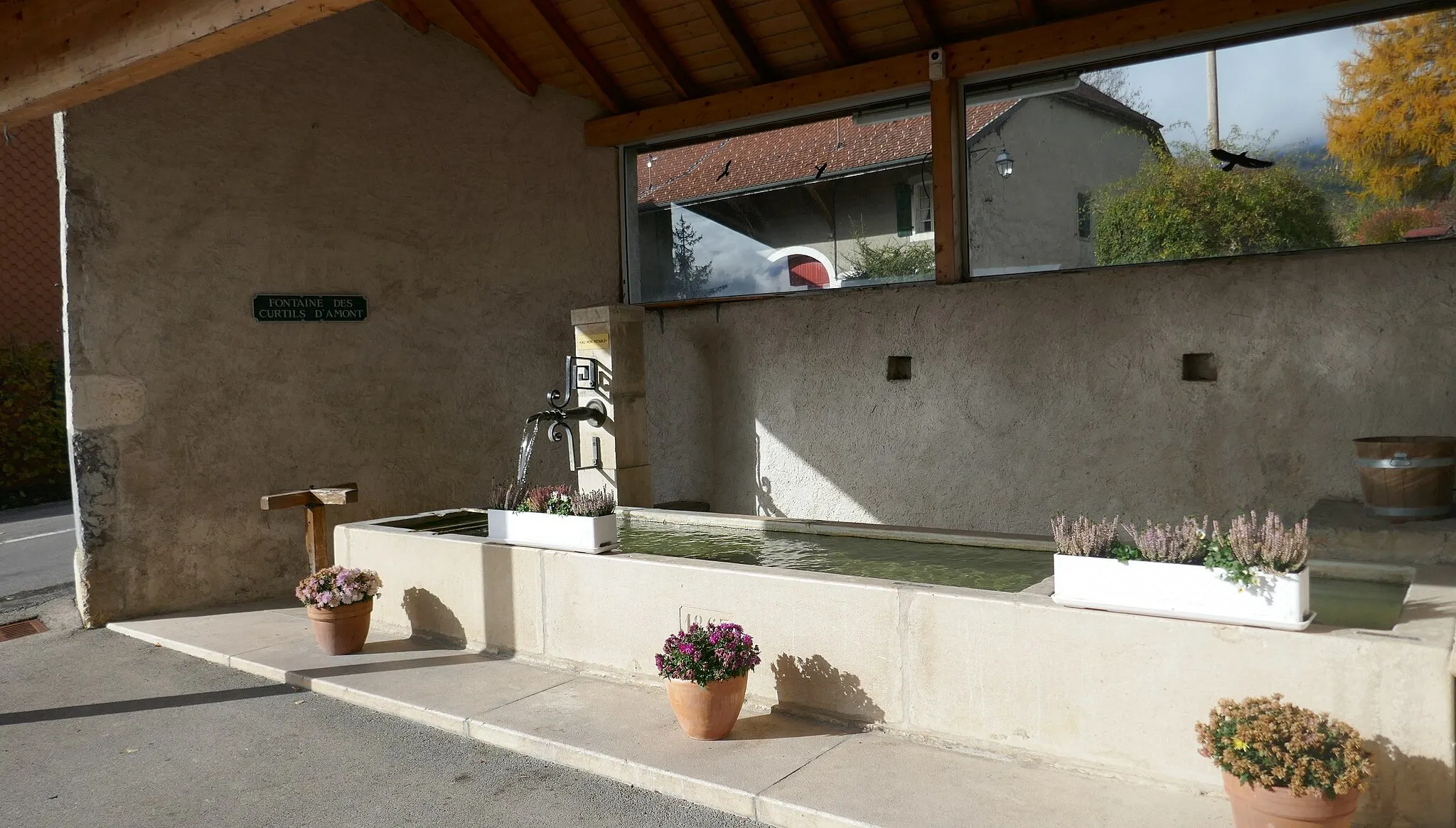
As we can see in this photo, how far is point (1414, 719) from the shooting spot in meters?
2.97

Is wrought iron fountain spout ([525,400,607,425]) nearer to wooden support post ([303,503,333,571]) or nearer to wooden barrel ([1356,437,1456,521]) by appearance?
wooden support post ([303,503,333,571])

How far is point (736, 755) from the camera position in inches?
154

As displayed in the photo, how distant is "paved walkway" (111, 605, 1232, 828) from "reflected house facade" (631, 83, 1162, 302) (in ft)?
14.8

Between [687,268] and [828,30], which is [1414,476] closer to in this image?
[828,30]

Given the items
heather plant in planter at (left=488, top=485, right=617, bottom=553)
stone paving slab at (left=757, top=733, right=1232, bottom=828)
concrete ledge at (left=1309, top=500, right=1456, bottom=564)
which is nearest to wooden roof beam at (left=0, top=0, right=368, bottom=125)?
heather plant in planter at (left=488, top=485, right=617, bottom=553)

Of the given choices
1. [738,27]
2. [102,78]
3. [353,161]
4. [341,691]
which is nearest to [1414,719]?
[341,691]

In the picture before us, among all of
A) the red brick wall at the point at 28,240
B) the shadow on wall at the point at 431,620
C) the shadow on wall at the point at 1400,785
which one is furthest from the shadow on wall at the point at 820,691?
the red brick wall at the point at 28,240

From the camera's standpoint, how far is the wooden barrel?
205 inches

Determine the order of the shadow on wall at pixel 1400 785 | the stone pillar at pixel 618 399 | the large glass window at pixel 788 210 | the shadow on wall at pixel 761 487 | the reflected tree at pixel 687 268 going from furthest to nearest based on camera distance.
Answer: the reflected tree at pixel 687 268 → the shadow on wall at pixel 761 487 → the large glass window at pixel 788 210 → the stone pillar at pixel 618 399 → the shadow on wall at pixel 1400 785

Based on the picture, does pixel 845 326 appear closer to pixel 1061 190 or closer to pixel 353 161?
pixel 1061 190

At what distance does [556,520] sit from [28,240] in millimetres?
12612

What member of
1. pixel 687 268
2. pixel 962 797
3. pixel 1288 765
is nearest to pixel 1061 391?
pixel 687 268

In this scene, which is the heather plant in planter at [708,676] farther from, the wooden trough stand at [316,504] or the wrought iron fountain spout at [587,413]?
the wooden trough stand at [316,504]

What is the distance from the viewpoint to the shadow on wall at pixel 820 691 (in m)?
4.09
